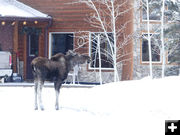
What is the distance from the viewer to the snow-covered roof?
1791 cm

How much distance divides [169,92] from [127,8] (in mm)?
9844

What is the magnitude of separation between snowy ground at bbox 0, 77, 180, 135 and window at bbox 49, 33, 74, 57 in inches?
321

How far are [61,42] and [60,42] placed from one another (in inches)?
2.2

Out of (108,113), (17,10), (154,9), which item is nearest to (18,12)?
(17,10)

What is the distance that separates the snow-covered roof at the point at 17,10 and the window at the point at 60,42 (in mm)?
1216

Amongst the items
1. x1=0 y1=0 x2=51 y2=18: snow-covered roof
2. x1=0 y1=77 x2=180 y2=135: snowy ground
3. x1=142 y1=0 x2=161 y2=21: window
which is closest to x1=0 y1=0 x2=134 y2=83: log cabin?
x1=0 y1=0 x2=51 y2=18: snow-covered roof

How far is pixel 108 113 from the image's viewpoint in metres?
8.73

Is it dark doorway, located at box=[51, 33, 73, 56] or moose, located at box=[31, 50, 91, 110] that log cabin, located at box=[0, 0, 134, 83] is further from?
moose, located at box=[31, 50, 91, 110]

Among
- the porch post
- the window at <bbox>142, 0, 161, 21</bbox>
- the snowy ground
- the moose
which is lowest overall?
the snowy ground

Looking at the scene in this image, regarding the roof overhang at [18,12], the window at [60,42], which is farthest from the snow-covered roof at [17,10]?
the window at [60,42]

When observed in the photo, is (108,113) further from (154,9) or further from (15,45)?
(15,45)

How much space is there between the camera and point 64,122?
8.10 metres

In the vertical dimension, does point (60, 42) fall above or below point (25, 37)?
below

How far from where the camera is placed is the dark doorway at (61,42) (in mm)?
19094
